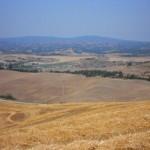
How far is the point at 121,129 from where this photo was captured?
28984 mm

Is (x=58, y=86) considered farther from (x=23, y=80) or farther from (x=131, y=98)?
(x=131, y=98)

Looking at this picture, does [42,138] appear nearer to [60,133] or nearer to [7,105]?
[60,133]

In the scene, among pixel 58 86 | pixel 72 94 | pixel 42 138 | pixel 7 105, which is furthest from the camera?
pixel 58 86

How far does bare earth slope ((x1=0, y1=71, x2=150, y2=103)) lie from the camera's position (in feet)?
500

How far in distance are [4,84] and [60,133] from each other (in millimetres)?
161010

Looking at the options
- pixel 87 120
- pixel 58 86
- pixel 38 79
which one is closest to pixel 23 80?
pixel 38 79

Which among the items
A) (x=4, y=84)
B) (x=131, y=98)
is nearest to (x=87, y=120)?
(x=131, y=98)

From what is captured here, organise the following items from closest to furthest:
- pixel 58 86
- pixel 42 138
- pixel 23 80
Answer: pixel 42 138 → pixel 58 86 → pixel 23 80

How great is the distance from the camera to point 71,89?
171500 millimetres

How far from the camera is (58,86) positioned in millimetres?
178750

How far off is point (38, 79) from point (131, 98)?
206ft

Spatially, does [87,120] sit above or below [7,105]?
above

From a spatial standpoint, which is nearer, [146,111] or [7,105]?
[146,111]

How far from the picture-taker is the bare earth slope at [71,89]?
15238cm
